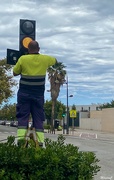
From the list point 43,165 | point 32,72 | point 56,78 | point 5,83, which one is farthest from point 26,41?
point 56,78

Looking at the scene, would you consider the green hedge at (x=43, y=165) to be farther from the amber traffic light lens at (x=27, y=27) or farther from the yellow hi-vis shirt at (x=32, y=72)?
the amber traffic light lens at (x=27, y=27)

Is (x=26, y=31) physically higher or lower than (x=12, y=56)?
higher

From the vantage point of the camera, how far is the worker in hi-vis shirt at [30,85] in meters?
5.77

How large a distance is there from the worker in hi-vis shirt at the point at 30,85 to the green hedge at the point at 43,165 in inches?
50.7

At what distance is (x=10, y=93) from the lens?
42.6m

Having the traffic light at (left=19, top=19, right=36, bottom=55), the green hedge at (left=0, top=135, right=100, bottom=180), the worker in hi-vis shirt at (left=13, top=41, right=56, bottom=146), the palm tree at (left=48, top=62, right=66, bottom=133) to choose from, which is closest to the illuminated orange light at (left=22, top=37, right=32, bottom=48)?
the traffic light at (left=19, top=19, right=36, bottom=55)

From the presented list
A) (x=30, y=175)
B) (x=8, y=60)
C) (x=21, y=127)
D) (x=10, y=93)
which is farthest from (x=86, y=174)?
(x=10, y=93)

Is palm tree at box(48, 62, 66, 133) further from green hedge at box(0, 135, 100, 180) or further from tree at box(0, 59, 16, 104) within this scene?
green hedge at box(0, 135, 100, 180)

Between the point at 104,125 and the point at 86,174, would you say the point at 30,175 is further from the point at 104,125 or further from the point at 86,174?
the point at 104,125

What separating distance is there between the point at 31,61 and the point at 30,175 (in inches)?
76.6

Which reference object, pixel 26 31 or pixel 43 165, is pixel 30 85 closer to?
pixel 26 31

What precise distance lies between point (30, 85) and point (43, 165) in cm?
172

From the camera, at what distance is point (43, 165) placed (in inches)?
169

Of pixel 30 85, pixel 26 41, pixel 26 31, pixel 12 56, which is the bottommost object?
pixel 30 85
